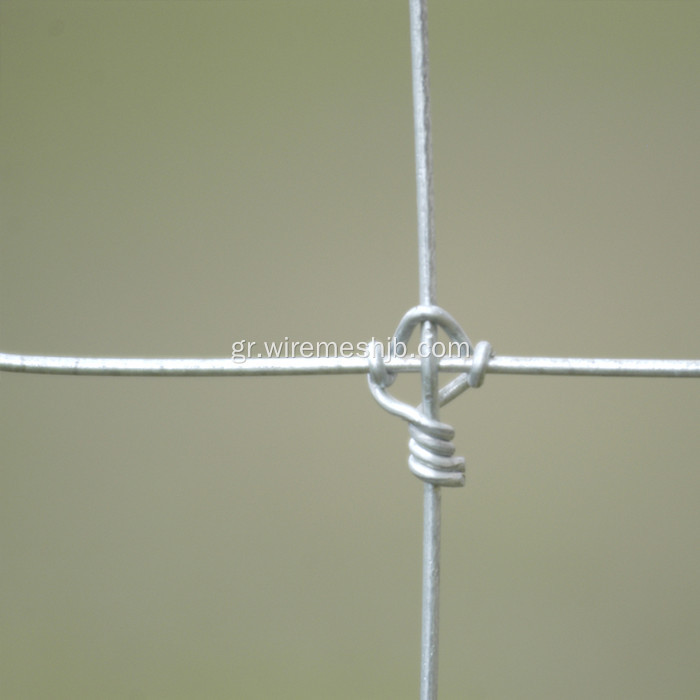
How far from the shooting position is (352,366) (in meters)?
0.25

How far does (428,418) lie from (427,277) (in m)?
0.04

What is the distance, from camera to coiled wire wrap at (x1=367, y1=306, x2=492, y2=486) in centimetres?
25

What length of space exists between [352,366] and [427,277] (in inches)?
1.3

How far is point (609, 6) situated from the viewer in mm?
930

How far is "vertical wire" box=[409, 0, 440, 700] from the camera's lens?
24 centimetres

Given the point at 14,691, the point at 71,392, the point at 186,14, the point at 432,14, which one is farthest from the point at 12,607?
the point at 432,14

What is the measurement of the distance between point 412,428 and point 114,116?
79 centimetres

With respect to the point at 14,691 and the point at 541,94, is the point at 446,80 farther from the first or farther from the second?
the point at 14,691

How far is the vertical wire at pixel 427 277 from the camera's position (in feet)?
0.78

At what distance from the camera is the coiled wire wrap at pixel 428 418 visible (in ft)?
0.81

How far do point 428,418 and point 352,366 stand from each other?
3 cm

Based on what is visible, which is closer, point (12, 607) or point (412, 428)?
point (412, 428)

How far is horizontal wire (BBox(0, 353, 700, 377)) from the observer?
0.24 metres

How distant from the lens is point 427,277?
0.79 feet
